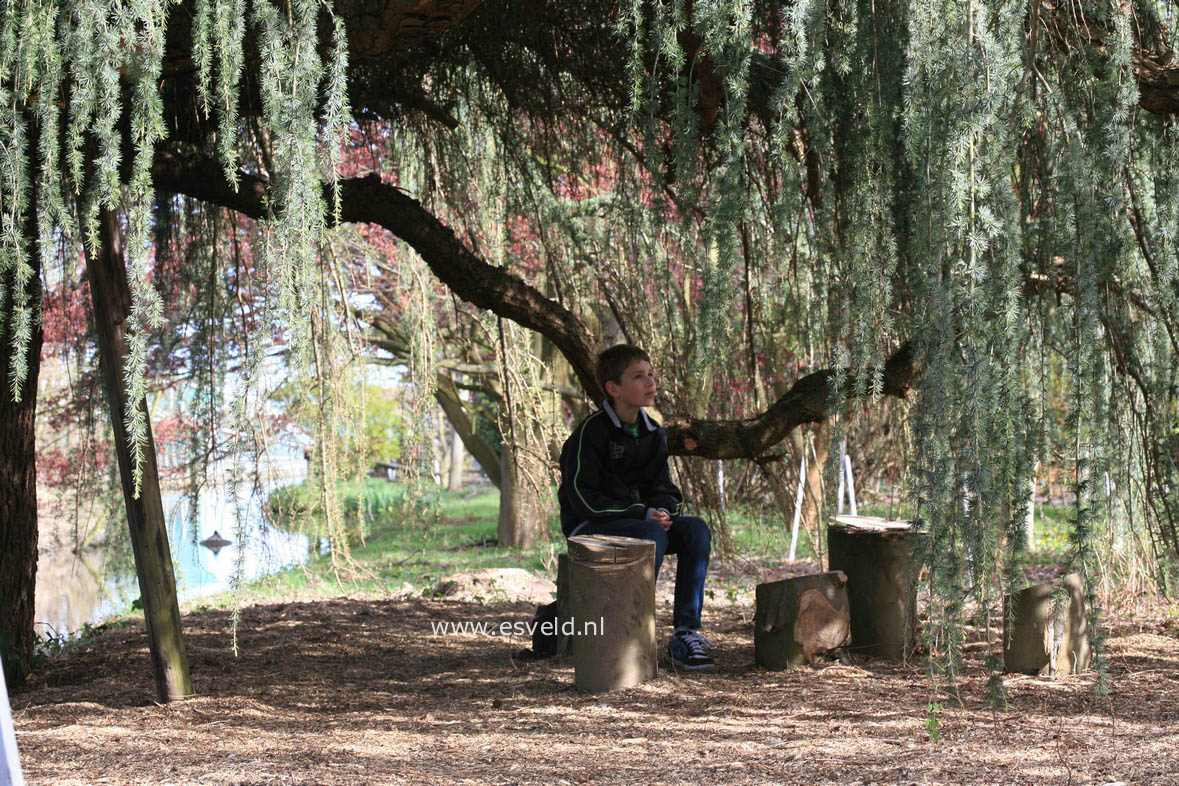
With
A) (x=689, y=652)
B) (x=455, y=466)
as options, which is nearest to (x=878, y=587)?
(x=689, y=652)

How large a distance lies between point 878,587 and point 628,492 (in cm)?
89

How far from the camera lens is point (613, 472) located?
3.69 meters

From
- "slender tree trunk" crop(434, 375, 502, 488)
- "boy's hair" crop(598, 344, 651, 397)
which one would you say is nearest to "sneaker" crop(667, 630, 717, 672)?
"boy's hair" crop(598, 344, 651, 397)

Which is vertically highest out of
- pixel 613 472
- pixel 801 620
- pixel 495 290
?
pixel 495 290

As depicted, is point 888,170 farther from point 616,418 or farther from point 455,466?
point 455,466

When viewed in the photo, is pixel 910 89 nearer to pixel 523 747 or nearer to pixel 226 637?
pixel 523 747

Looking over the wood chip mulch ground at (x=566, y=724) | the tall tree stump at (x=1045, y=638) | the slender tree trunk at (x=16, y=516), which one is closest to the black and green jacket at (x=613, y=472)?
the wood chip mulch ground at (x=566, y=724)

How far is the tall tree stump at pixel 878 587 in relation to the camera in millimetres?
3674

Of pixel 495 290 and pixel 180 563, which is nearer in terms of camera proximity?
pixel 495 290

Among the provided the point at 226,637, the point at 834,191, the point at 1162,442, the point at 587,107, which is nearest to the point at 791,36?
the point at 834,191

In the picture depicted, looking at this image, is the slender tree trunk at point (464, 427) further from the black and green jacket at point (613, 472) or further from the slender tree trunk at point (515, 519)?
the black and green jacket at point (613, 472)

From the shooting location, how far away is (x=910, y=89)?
2250 millimetres

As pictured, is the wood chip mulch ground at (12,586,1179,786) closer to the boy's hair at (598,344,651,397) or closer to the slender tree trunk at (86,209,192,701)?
the slender tree trunk at (86,209,192,701)

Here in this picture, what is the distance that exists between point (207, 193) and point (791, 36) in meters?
2.22
